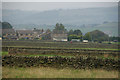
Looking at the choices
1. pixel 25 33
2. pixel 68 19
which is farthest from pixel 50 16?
pixel 68 19

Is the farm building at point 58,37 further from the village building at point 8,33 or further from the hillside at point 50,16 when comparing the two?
the village building at point 8,33

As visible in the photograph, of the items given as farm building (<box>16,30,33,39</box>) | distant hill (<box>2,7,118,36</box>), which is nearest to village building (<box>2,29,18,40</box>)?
farm building (<box>16,30,33,39</box>)

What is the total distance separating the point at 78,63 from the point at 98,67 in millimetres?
1312

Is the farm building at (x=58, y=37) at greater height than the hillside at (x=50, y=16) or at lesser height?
lesser

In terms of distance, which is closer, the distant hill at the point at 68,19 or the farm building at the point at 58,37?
the distant hill at the point at 68,19

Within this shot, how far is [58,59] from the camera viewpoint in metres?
12.5

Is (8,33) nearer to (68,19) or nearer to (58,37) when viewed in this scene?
(58,37)

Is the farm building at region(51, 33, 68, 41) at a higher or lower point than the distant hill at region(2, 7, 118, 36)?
lower

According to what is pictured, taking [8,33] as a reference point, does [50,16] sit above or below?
above

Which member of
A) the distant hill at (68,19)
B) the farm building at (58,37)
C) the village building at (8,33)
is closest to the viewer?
the distant hill at (68,19)

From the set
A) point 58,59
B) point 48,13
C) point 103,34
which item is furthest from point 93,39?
point 58,59

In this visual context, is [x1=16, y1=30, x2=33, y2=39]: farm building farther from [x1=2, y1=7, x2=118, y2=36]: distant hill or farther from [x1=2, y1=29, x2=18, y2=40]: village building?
[x1=2, y1=7, x2=118, y2=36]: distant hill

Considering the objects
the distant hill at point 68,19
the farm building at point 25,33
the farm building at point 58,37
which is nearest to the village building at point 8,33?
the farm building at point 25,33

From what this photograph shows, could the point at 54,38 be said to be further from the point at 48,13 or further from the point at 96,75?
the point at 96,75
